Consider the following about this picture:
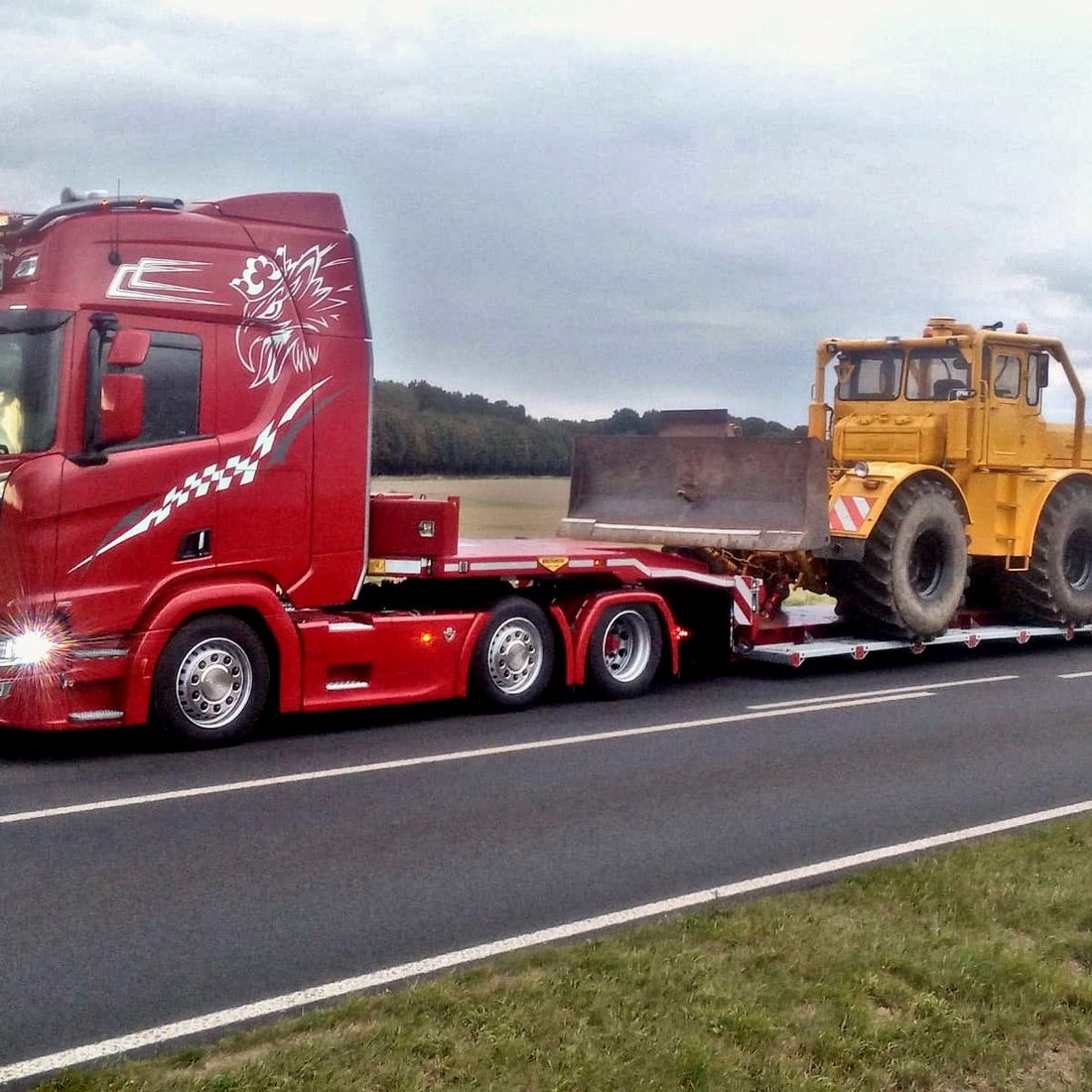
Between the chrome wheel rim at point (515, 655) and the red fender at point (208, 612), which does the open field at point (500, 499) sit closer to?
the chrome wheel rim at point (515, 655)

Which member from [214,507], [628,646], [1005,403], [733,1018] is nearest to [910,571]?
[1005,403]

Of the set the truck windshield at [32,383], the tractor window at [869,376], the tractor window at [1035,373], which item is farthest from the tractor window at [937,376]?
the truck windshield at [32,383]

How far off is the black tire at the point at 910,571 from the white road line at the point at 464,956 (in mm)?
6195

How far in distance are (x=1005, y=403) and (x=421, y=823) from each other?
9.99 m

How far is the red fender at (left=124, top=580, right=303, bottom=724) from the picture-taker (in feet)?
29.7

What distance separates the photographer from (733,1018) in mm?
4543

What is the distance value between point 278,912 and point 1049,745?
20.4ft

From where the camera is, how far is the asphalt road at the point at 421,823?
5.33 metres

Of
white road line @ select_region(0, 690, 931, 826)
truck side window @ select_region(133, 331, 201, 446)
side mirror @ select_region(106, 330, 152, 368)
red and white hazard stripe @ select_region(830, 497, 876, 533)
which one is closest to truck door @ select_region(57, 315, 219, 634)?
truck side window @ select_region(133, 331, 201, 446)

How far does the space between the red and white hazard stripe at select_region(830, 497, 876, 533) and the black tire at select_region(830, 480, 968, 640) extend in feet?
0.83

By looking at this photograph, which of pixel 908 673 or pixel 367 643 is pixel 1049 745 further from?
pixel 367 643

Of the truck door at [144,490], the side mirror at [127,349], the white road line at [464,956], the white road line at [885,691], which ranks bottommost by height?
the white road line at [464,956]

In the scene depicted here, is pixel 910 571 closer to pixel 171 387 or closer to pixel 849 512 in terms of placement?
pixel 849 512

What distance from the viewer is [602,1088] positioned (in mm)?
4082
